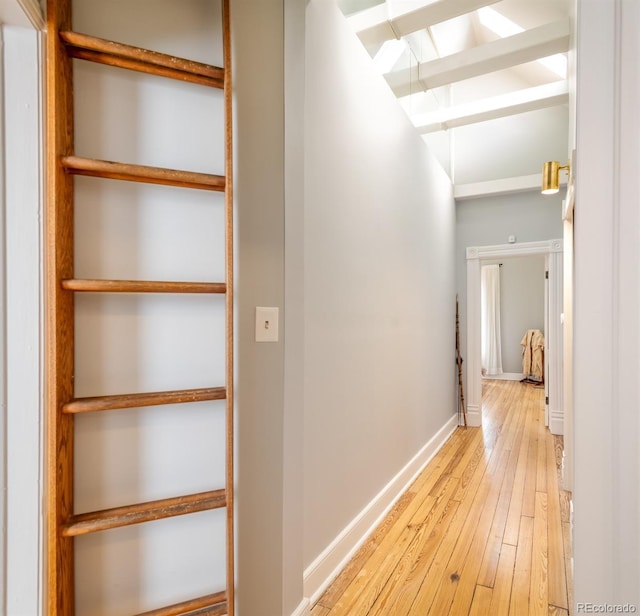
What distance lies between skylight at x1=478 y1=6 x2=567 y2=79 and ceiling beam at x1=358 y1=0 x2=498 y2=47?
5.58 feet

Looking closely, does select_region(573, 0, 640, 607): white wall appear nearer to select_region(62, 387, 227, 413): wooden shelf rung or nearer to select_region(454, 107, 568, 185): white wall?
select_region(62, 387, 227, 413): wooden shelf rung

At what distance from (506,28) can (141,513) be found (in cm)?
495

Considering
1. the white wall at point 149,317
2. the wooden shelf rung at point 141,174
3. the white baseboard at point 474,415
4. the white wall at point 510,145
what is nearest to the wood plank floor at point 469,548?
the white wall at point 149,317

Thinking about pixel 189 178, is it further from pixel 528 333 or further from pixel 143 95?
pixel 528 333

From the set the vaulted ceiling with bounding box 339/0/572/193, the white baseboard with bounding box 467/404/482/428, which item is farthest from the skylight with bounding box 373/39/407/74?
the white baseboard with bounding box 467/404/482/428

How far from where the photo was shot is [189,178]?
108 cm

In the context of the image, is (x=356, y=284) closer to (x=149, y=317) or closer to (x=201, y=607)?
(x=149, y=317)

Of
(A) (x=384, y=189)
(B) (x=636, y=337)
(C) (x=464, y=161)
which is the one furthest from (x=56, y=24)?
(C) (x=464, y=161)

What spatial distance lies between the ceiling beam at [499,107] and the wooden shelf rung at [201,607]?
353 cm

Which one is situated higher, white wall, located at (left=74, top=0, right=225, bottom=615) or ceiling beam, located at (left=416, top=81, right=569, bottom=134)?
ceiling beam, located at (left=416, top=81, right=569, bottom=134)

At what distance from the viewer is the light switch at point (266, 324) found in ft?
4.28

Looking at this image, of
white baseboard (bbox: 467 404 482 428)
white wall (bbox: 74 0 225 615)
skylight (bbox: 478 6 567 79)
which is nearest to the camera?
white wall (bbox: 74 0 225 615)

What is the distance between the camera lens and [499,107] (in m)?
3.52

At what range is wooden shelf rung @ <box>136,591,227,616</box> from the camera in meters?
1.05
